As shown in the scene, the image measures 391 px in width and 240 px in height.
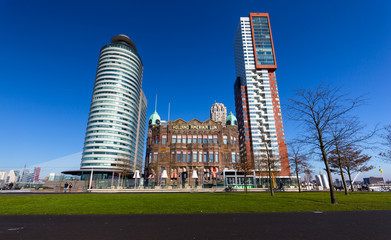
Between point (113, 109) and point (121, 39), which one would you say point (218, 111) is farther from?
point (121, 39)

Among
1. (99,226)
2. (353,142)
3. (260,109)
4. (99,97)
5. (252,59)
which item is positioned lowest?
(99,226)

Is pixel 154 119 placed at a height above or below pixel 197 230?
above

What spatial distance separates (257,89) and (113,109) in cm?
8264

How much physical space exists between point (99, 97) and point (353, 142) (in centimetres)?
11713

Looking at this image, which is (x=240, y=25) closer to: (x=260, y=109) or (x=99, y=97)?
(x=260, y=109)

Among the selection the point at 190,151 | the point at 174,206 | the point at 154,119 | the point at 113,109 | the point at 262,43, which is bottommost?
the point at 174,206

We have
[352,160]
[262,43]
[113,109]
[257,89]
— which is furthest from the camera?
[262,43]

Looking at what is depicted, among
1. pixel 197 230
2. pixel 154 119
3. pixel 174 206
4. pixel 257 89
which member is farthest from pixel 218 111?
pixel 197 230

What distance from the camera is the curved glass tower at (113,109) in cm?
10212

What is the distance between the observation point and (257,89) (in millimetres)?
107750

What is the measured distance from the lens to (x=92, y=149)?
333ft

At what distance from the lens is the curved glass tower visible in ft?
335

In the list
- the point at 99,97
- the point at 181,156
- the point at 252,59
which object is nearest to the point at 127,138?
the point at 99,97

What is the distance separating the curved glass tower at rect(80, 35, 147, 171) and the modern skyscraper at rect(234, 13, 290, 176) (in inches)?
2583
